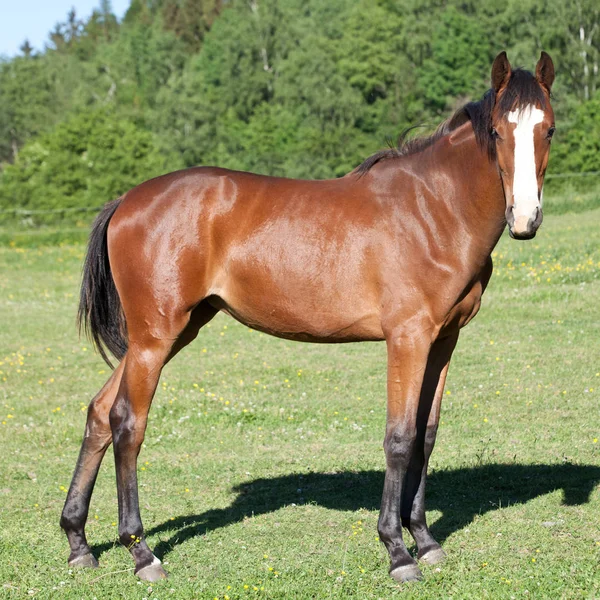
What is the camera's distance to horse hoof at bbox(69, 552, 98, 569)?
18.0 ft

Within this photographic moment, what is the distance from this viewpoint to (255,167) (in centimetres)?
6028

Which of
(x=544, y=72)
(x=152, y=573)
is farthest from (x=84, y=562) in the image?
(x=544, y=72)

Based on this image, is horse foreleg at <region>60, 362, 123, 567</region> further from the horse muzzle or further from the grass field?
the horse muzzle

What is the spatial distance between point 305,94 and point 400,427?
60248 mm

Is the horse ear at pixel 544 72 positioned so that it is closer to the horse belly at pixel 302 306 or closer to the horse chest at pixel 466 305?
the horse chest at pixel 466 305

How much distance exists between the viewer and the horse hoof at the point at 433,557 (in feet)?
17.7

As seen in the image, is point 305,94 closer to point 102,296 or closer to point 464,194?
point 102,296

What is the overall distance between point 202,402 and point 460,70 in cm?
5577

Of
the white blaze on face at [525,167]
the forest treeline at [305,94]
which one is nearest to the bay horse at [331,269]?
the white blaze on face at [525,167]

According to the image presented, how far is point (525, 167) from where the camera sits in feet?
15.1

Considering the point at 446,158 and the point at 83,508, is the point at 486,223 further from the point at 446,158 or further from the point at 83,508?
the point at 83,508

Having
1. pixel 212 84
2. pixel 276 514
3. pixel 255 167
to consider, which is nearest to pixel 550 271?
pixel 276 514

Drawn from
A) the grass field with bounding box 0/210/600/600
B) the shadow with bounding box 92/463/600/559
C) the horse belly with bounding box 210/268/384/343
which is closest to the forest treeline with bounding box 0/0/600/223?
the grass field with bounding box 0/210/600/600

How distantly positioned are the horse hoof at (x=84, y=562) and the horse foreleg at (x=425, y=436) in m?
2.04
